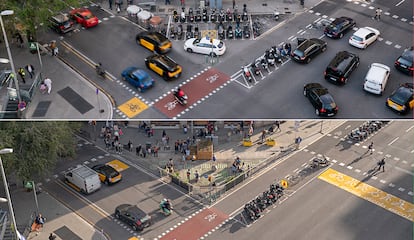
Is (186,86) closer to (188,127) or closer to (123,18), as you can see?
(188,127)

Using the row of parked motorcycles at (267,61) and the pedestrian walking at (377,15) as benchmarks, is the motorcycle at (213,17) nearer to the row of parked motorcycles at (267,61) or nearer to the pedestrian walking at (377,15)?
the row of parked motorcycles at (267,61)

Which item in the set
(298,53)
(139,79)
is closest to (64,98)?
(139,79)

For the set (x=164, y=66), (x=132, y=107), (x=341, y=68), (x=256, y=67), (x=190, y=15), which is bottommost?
(x=132, y=107)

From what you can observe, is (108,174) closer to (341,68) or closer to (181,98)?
(181,98)

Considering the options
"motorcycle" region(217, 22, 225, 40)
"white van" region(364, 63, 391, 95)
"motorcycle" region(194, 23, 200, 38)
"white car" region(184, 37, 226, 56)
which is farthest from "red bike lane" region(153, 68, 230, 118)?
"white van" region(364, 63, 391, 95)

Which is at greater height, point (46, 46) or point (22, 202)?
point (46, 46)

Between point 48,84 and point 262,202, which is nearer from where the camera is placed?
Result: point 262,202

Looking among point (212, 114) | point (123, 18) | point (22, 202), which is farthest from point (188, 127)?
point (22, 202)
